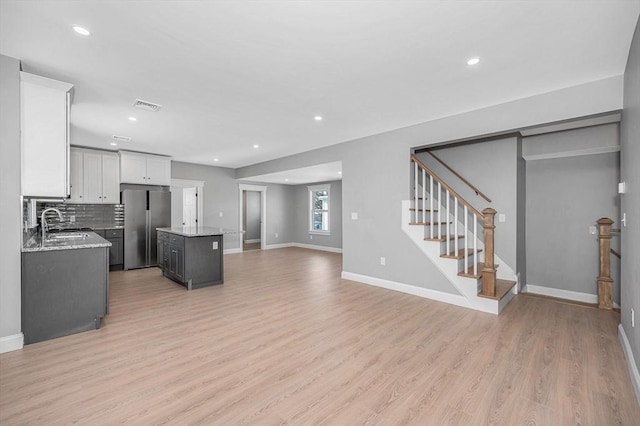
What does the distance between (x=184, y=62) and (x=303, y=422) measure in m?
2.95

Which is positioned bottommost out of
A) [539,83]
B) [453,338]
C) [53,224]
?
[453,338]

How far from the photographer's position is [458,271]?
3902 millimetres

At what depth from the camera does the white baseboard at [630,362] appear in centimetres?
198

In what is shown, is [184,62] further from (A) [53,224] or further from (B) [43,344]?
(A) [53,224]

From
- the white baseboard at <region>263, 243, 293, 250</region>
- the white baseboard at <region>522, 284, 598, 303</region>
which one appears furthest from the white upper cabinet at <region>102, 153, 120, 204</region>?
the white baseboard at <region>522, 284, 598, 303</region>

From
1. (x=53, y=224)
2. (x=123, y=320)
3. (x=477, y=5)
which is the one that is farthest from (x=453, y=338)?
(x=53, y=224)

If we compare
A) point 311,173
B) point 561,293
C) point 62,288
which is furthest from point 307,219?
point 62,288

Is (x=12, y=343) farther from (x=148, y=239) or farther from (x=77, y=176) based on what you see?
(x=77, y=176)

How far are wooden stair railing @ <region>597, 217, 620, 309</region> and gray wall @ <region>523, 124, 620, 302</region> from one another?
1.00ft

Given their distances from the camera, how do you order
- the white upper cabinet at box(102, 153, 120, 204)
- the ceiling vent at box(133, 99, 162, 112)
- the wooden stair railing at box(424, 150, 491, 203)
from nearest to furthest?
the ceiling vent at box(133, 99, 162, 112)
the wooden stair railing at box(424, 150, 491, 203)
the white upper cabinet at box(102, 153, 120, 204)

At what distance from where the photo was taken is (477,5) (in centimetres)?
180

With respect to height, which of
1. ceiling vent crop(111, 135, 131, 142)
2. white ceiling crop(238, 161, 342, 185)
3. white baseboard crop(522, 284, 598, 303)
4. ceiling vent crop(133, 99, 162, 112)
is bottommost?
white baseboard crop(522, 284, 598, 303)

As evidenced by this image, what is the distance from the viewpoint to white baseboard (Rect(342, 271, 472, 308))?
12.7 feet

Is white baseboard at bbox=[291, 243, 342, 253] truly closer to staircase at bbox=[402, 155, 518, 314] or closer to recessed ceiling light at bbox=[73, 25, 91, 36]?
staircase at bbox=[402, 155, 518, 314]
